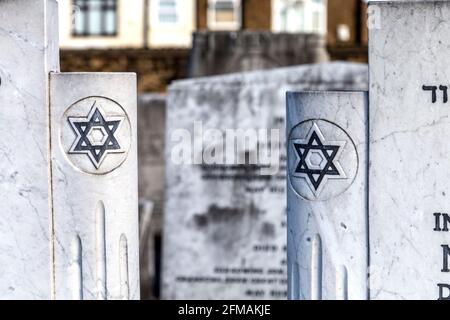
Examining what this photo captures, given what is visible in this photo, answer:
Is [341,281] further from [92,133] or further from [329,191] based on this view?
[92,133]

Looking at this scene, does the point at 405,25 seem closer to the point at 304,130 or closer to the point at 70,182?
the point at 304,130

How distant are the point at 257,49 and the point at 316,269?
5.65 m

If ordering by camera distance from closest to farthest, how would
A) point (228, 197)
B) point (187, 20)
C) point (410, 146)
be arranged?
point (410, 146) → point (228, 197) → point (187, 20)

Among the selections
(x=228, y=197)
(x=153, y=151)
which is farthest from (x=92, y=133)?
(x=153, y=151)

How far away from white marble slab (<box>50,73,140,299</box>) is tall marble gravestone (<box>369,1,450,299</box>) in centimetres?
96

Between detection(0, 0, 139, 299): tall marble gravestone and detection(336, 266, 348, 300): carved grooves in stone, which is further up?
detection(0, 0, 139, 299): tall marble gravestone

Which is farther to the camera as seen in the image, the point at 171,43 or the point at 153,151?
the point at 171,43

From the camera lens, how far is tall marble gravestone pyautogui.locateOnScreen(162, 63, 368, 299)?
8.62 m

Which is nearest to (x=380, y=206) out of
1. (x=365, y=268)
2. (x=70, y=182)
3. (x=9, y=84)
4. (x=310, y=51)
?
(x=365, y=268)

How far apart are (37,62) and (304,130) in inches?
42.4

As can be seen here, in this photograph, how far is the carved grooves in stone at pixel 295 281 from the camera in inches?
203

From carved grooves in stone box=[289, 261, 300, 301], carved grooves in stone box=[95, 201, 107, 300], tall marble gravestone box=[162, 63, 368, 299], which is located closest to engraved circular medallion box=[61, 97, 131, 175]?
carved grooves in stone box=[95, 201, 107, 300]

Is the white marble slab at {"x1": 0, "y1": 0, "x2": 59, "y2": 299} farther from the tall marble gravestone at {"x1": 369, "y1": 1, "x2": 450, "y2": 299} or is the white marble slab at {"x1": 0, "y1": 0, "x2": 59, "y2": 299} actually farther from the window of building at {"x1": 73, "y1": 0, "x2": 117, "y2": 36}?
the window of building at {"x1": 73, "y1": 0, "x2": 117, "y2": 36}

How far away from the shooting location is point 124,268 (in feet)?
16.8
